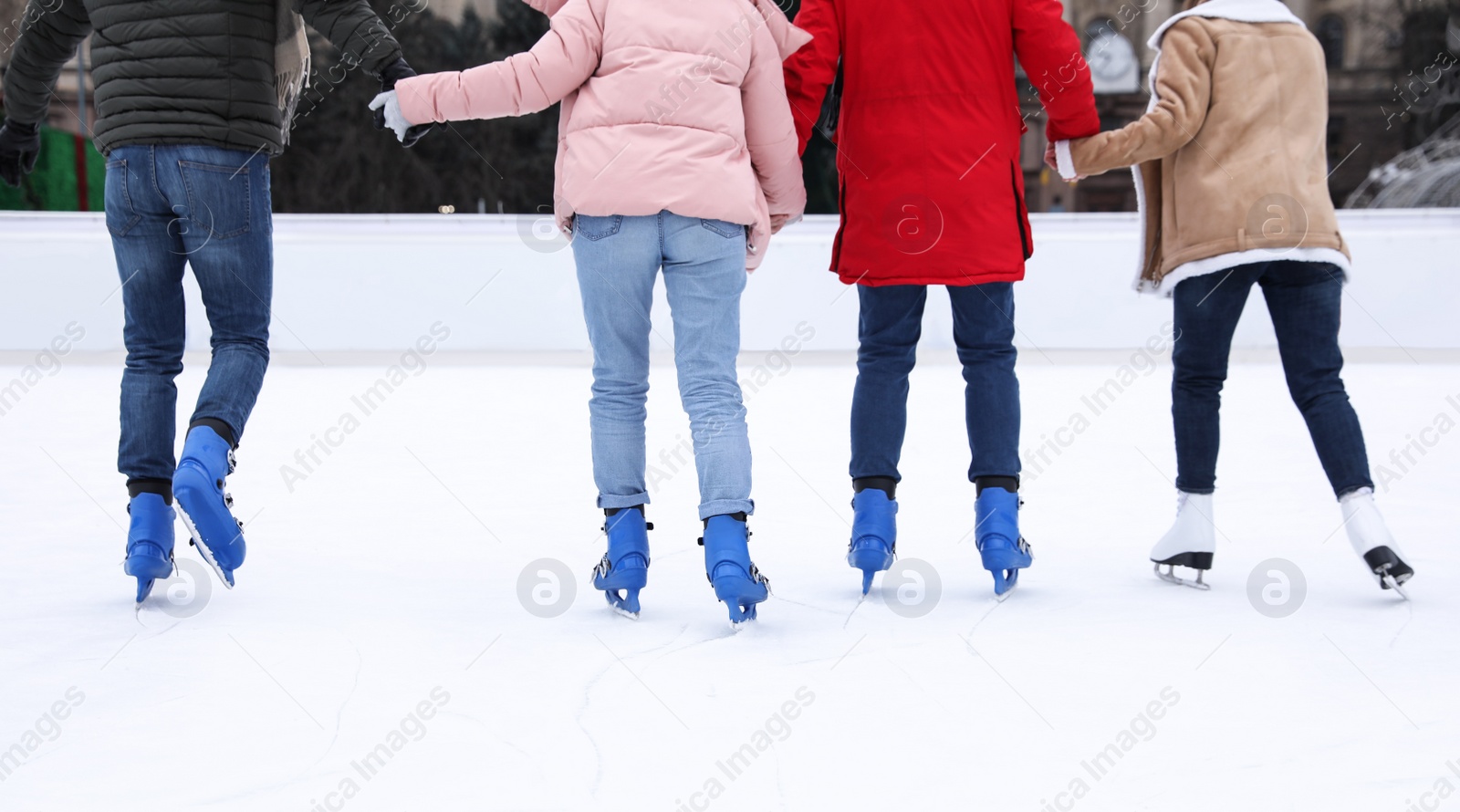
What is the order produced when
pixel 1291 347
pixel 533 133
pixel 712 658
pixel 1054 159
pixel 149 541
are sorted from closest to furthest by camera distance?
pixel 712 658, pixel 149 541, pixel 1291 347, pixel 1054 159, pixel 533 133

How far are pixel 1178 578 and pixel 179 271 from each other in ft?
5.35

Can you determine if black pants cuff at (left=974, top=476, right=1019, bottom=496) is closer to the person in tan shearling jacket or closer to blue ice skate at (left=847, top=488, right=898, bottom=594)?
blue ice skate at (left=847, top=488, right=898, bottom=594)

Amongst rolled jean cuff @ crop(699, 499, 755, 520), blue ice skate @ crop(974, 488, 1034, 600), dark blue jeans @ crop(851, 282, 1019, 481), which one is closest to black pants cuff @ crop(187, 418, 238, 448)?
rolled jean cuff @ crop(699, 499, 755, 520)

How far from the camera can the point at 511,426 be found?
374 centimetres

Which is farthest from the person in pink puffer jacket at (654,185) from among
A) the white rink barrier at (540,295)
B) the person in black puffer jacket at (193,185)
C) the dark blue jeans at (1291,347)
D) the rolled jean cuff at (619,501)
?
the white rink barrier at (540,295)

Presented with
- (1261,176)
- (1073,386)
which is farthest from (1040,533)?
(1073,386)

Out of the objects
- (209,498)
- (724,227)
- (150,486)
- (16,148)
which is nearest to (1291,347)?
(724,227)

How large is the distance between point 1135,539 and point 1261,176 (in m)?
0.76

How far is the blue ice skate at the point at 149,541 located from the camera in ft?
5.83

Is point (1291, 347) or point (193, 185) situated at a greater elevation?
point (193, 185)

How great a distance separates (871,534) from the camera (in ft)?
6.19

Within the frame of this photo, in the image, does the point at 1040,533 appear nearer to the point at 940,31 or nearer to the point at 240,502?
the point at 940,31

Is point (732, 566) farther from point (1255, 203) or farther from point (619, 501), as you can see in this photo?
point (1255, 203)

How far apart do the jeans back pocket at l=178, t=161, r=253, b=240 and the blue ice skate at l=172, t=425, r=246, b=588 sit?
0.96 feet
